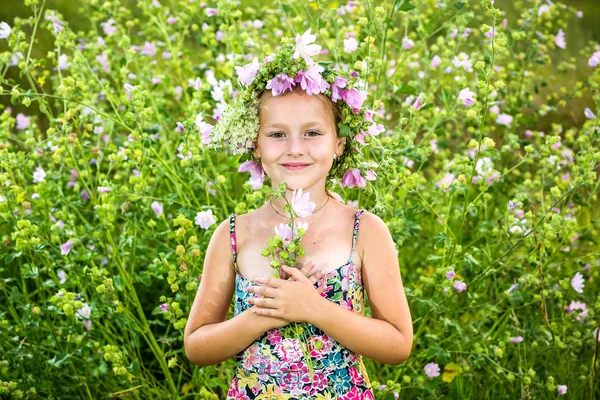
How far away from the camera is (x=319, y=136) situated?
1.71 m

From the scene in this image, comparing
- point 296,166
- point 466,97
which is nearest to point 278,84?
point 296,166

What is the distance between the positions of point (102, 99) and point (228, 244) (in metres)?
1.66

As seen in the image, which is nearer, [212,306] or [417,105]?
[212,306]

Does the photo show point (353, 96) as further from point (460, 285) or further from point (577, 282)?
point (577, 282)

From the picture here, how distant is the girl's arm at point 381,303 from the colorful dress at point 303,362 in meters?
0.03

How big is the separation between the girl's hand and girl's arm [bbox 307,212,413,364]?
0.11 metres

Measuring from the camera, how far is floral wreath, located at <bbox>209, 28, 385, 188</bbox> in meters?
1.67

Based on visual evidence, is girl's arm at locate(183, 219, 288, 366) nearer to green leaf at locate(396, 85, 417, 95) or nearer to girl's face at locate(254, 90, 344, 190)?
girl's face at locate(254, 90, 344, 190)

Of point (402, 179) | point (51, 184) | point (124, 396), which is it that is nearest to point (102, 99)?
point (51, 184)

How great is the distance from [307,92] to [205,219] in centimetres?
63

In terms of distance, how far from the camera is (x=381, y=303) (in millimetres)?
1727

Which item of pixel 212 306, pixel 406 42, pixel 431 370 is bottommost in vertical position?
pixel 431 370

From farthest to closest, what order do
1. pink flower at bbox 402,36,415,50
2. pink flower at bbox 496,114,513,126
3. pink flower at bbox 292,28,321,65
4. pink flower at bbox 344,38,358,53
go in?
pink flower at bbox 496,114,513,126
pink flower at bbox 402,36,415,50
pink flower at bbox 344,38,358,53
pink flower at bbox 292,28,321,65

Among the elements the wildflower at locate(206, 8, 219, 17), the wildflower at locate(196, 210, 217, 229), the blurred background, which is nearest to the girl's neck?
the wildflower at locate(196, 210, 217, 229)
